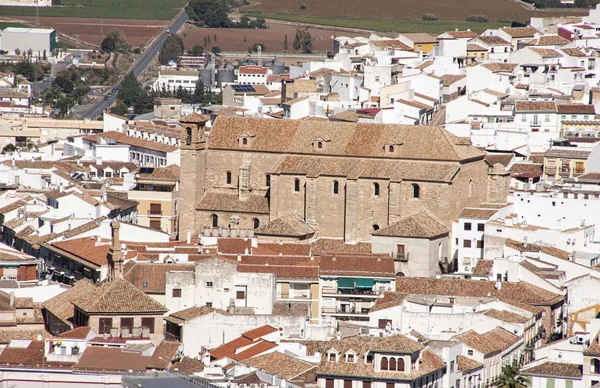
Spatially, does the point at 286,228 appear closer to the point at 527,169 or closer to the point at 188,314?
the point at 527,169

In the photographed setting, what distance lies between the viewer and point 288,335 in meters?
61.9

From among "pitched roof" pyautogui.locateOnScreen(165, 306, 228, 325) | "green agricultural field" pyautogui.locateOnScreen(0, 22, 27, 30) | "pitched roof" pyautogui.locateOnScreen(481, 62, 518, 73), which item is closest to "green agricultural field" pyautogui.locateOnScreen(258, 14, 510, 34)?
"green agricultural field" pyautogui.locateOnScreen(0, 22, 27, 30)

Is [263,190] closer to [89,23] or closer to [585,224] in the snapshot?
[585,224]

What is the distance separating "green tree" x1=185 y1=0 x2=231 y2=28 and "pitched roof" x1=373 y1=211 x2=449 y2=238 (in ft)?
353

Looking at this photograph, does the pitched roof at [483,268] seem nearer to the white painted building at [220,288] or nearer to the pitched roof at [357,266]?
the pitched roof at [357,266]

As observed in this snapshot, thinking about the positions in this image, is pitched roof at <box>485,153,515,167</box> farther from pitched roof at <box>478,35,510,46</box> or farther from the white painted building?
pitched roof at <box>478,35,510,46</box>

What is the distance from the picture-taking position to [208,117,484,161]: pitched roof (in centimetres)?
7750

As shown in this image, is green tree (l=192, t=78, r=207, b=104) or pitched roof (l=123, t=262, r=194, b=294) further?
green tree (l=192, t=78, r=207, b=104)

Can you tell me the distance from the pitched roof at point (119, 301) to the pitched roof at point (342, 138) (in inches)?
727

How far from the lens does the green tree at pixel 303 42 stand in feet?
538

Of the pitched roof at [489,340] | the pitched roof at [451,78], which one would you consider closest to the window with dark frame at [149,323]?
the pitched roof at [489,340]

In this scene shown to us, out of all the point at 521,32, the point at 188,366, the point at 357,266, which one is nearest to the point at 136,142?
the point at 521,32

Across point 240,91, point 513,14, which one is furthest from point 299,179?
point 513,14

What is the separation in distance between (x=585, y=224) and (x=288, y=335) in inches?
674
